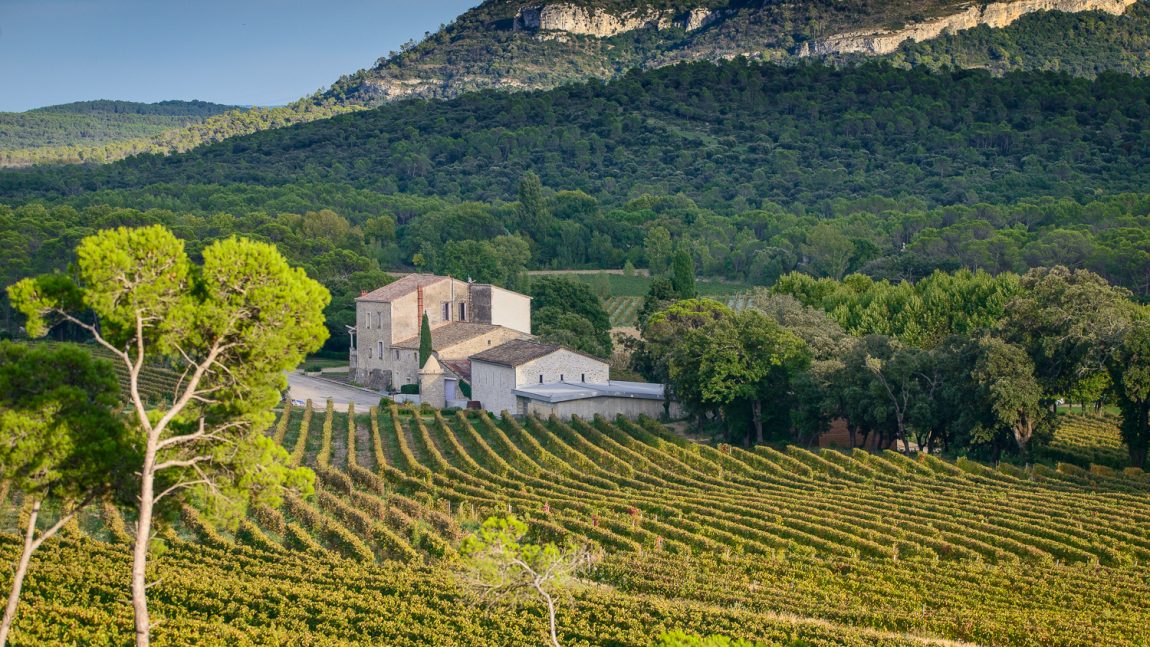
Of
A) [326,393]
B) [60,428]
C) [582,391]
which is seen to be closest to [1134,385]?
[582,391]

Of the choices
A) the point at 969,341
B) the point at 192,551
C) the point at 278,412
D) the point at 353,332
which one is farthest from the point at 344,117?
the point at 192,551

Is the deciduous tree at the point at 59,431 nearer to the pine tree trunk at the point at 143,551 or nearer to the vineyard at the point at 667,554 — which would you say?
the pine tree trunk at the point at 143,551

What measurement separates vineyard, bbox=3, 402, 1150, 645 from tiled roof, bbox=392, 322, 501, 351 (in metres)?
17.6

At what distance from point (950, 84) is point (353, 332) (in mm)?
119220

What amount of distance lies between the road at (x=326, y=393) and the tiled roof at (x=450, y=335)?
129 inches

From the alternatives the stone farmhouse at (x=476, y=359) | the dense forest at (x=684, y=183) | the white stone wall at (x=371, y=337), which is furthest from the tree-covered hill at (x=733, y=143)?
the white stone wall at (x=371, y=337)

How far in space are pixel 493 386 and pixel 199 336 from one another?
4081 cm

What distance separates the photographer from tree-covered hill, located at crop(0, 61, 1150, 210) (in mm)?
141125

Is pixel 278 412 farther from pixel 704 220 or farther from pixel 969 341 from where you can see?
pixel 704 220

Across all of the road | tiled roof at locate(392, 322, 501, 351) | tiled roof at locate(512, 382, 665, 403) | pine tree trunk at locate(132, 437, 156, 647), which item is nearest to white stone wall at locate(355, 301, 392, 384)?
tiled roof at locate(392, 322, 501, 351)

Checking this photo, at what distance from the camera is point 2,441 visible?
19.2 m

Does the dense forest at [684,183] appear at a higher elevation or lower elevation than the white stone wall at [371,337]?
higher

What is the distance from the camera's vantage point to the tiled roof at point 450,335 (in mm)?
64750

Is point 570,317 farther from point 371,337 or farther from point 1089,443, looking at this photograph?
point 1089,443
